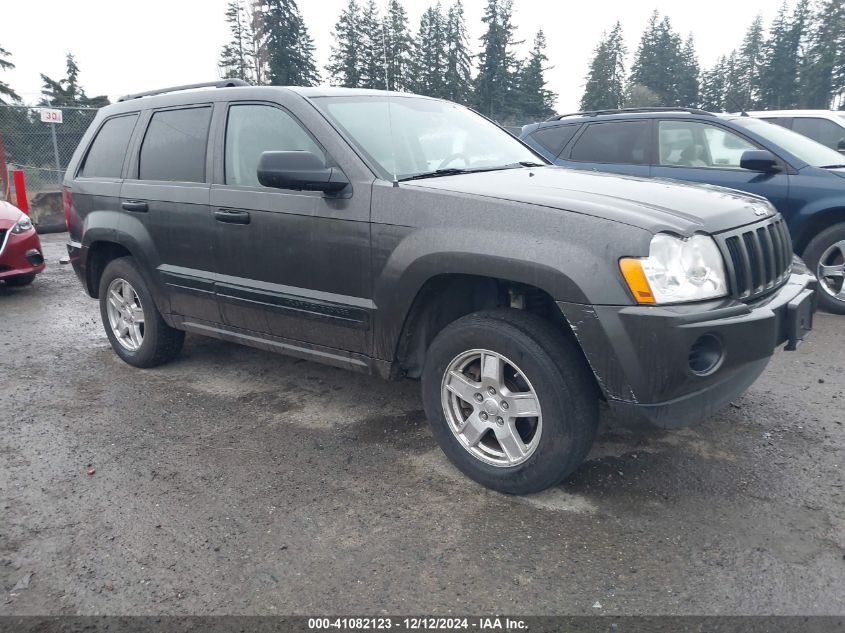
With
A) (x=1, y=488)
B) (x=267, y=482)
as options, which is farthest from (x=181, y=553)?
(x=1, y=488)

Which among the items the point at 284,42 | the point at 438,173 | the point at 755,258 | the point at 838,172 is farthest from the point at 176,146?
the point at 284,42

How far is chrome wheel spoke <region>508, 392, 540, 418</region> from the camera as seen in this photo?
2902mm

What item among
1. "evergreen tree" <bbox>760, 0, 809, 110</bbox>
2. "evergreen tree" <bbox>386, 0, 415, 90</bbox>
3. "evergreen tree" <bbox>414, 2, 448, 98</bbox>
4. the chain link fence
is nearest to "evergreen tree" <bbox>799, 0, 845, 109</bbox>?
"evergreen tree" <bbox>760, 0, 809, 110</bbox>

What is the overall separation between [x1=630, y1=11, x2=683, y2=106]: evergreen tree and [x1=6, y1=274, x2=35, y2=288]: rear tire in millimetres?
72947

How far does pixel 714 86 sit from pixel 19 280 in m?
81.5

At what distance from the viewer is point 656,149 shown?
680cm

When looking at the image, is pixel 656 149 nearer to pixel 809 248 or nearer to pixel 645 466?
pixel 809 248

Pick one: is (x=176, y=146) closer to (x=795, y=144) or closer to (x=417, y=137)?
(x=417, y=137)

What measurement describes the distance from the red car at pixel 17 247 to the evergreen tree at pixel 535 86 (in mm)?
52631

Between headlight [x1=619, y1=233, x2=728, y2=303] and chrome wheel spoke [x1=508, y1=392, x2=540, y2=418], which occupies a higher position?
headlight [x1=619, y1=233, x2=728, y2=303]

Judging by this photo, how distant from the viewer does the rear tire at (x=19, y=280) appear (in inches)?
301

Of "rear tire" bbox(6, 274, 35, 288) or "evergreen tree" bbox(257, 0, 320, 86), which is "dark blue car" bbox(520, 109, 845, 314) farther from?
"evergreen tree" bbox(257, 0, 320, 86)

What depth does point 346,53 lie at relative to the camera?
1852 inches

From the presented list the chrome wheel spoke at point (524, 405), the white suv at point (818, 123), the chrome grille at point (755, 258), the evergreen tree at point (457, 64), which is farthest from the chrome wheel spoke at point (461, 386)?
the evergreen tree at point (457, 64)
